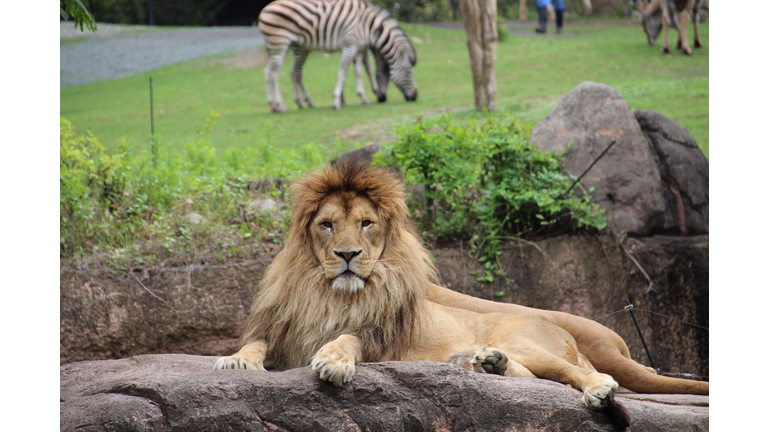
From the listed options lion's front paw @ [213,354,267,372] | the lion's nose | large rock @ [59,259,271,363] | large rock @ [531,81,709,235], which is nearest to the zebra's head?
large rock @ [531,81,709,235]

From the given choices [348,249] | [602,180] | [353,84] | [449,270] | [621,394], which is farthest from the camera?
A: [353,84]

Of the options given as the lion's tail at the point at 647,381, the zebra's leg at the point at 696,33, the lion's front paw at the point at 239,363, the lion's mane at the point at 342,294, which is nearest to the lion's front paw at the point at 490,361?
the lion's mane at the point at 342,294

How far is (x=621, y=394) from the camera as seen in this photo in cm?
351

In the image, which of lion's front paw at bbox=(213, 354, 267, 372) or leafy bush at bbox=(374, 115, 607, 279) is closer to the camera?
lion's front paw at bbox=(213, 354, 267, 372)

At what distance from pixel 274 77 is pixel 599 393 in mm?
6708

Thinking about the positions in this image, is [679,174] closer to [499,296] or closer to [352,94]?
[499,296]

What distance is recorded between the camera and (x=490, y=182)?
5.54 m

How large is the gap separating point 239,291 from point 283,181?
4.76 ft

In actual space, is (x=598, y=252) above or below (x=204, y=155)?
below

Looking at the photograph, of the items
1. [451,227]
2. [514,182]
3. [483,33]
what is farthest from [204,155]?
[483,33]

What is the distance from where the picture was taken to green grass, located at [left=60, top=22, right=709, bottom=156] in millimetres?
7375

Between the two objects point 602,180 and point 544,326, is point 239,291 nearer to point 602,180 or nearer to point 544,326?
point 544,326

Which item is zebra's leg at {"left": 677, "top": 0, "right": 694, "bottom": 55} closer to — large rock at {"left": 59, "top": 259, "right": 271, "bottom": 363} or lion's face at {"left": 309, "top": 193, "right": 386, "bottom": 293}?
large rock at {"left": 59, "top": 259, "right": 271, "bottom": 363}

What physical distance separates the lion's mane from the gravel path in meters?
5.31
